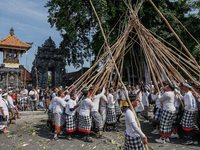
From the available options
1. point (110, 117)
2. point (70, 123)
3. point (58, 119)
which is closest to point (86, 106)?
point (70, 123)

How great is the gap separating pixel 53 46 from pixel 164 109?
18.8 m

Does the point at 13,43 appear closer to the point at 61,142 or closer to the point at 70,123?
the point at 70,123

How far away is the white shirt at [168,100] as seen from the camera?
4.09m

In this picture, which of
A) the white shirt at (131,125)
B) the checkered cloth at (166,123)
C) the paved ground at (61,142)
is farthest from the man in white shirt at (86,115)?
the checkered cloth at (166,123)

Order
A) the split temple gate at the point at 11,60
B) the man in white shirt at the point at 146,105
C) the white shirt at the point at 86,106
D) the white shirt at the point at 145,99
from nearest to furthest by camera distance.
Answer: the white shirt at the point at 86,106 < the man in white shirt at the point at 146,105 < the white shirt at the point at 145,99 < the split temple gate at the point at 11,60

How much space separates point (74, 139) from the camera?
4.72 meters

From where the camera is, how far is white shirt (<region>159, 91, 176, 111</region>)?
409cm

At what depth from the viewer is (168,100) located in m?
4.18

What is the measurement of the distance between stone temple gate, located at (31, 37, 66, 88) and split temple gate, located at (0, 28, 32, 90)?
2349 millimetres

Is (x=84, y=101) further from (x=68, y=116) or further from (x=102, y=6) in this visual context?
(x=102, y=6)

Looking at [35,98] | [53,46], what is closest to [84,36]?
[53,46]

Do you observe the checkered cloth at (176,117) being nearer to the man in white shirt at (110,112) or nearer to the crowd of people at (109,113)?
the crowd of people at (109,113)

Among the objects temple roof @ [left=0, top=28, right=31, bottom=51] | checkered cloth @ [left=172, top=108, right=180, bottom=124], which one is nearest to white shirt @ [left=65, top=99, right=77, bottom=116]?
checkered cloth @ [left=172, top=108, right=180, bottom=124]

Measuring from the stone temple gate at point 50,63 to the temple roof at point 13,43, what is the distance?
2.40 metres
